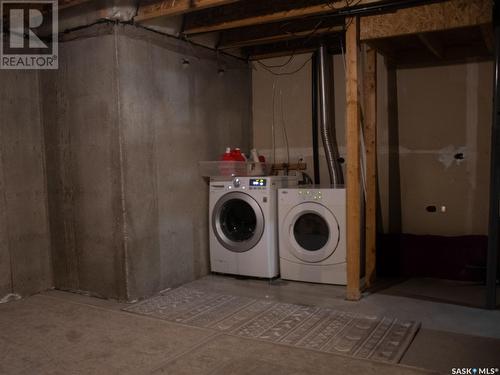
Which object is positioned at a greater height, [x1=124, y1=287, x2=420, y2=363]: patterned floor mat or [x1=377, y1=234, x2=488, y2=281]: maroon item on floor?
[x1=377, y1=234, x2=488, y2=281]: maroon item on floor

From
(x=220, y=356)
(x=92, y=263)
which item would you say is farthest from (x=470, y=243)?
(x=92, y=263)

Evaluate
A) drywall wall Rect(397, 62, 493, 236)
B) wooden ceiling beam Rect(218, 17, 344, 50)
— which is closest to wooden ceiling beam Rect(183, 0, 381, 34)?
wooden ceiling beam Rect(218, 17, 344, 50)

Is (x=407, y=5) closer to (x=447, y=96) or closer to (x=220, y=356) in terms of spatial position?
(x=447, y=96)

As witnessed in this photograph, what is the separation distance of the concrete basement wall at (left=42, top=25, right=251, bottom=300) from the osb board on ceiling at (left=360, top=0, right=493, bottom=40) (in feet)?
5.73

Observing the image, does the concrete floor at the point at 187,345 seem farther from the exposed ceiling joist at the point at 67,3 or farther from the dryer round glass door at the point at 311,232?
the exposed ceiling joist at the point at 67,3

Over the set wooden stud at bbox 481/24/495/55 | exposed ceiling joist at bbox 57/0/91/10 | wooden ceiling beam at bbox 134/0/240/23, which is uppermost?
exposed ceiling joist at bbox 57/0/91/10

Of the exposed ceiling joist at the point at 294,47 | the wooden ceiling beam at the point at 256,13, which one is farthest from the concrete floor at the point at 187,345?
the exposed ceiling joist at the point at 294,47

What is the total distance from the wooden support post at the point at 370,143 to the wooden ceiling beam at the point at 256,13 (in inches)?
29.2

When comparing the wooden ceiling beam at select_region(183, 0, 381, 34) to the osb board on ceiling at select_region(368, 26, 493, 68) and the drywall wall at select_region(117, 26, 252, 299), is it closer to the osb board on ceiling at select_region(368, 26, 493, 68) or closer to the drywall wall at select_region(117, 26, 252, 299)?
the drywall wall at select_region(117, 26, 252, 299)

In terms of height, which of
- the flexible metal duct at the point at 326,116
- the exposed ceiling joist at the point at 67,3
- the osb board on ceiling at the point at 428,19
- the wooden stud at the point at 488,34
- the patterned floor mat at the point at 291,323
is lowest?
the patterned floor mat at the point at 291,323

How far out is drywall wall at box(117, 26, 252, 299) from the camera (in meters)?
3.60

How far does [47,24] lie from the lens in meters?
3.78

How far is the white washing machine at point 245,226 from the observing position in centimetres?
416

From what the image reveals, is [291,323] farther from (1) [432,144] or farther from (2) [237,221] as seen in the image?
(1) [432,144]
